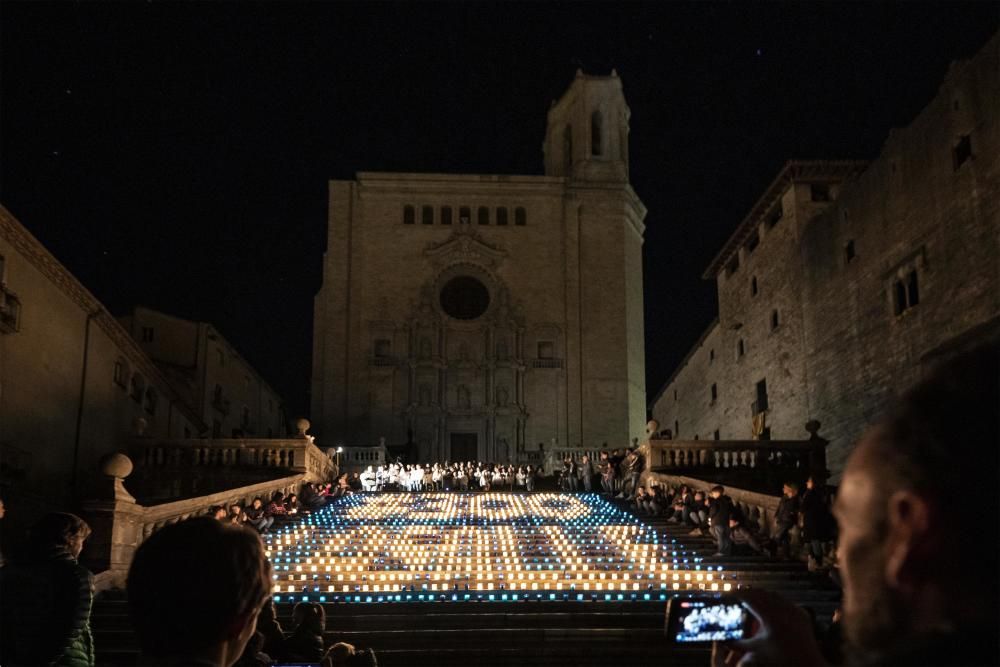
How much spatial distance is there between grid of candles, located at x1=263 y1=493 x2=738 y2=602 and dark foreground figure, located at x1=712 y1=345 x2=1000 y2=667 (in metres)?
13.6

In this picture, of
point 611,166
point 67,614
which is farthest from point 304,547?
point 611,166

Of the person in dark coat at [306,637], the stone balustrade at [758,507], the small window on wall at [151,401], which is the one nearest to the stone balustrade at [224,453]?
the small window on wall at [151,401]

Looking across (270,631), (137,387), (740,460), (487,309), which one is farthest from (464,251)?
(270,631)

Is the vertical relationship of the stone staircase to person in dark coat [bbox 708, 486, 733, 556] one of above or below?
below

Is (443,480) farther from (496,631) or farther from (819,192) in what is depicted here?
(496,631)

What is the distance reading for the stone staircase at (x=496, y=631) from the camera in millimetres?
12125

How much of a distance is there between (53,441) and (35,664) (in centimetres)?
2195

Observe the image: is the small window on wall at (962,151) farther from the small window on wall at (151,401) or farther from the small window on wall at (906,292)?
the small window on wall at (151,401)

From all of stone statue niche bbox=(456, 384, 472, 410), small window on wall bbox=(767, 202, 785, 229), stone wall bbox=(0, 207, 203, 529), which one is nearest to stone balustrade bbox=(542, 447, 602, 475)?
stone statue niche bbox=(456, 384, 472, 410)

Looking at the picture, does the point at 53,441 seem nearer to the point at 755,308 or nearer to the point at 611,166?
the point at 755,308

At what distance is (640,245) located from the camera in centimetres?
5734

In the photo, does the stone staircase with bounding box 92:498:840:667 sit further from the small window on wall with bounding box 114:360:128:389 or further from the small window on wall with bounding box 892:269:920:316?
the small window on wall with bounding box 114:360:128:389

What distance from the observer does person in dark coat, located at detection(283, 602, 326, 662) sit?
9620mm

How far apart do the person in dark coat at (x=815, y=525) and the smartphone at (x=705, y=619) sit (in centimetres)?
1439
